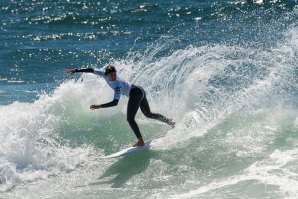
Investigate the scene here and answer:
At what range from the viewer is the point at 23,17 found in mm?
29609

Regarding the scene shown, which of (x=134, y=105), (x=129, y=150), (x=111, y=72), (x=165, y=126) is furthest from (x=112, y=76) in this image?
(x=165, y=126)

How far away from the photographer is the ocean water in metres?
10.6

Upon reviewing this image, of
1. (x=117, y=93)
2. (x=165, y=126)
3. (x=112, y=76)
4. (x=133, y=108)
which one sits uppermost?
(x=112, y=76)

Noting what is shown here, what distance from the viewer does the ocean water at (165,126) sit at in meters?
10.6

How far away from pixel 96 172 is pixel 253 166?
3.06 meters

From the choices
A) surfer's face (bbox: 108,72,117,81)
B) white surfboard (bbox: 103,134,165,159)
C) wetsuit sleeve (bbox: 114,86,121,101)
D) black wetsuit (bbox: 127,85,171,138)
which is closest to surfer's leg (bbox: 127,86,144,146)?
black wetsuit (bbox: 127,85,171,138)

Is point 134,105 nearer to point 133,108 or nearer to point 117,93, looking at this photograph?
point 133,108

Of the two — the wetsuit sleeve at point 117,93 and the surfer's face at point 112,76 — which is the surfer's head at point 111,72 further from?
the wetsuit sleeve at point 117,93

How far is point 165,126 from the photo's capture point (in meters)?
13.6

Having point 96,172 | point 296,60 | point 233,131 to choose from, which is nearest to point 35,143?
point 96,172

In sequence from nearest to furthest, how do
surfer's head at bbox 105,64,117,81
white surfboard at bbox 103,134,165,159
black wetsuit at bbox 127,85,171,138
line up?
surfer's head at bbox 105,64,117,81
white surfboard at bbox 103,134,165,159
black wetsuit at bbox 127,85,171,138

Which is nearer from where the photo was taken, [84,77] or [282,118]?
[282,118]

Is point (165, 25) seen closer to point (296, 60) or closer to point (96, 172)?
point (296, 60)

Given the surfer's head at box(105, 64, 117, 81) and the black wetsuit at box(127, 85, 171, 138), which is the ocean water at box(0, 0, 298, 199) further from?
the surfer's head at box(105, 64, 117, 81)
